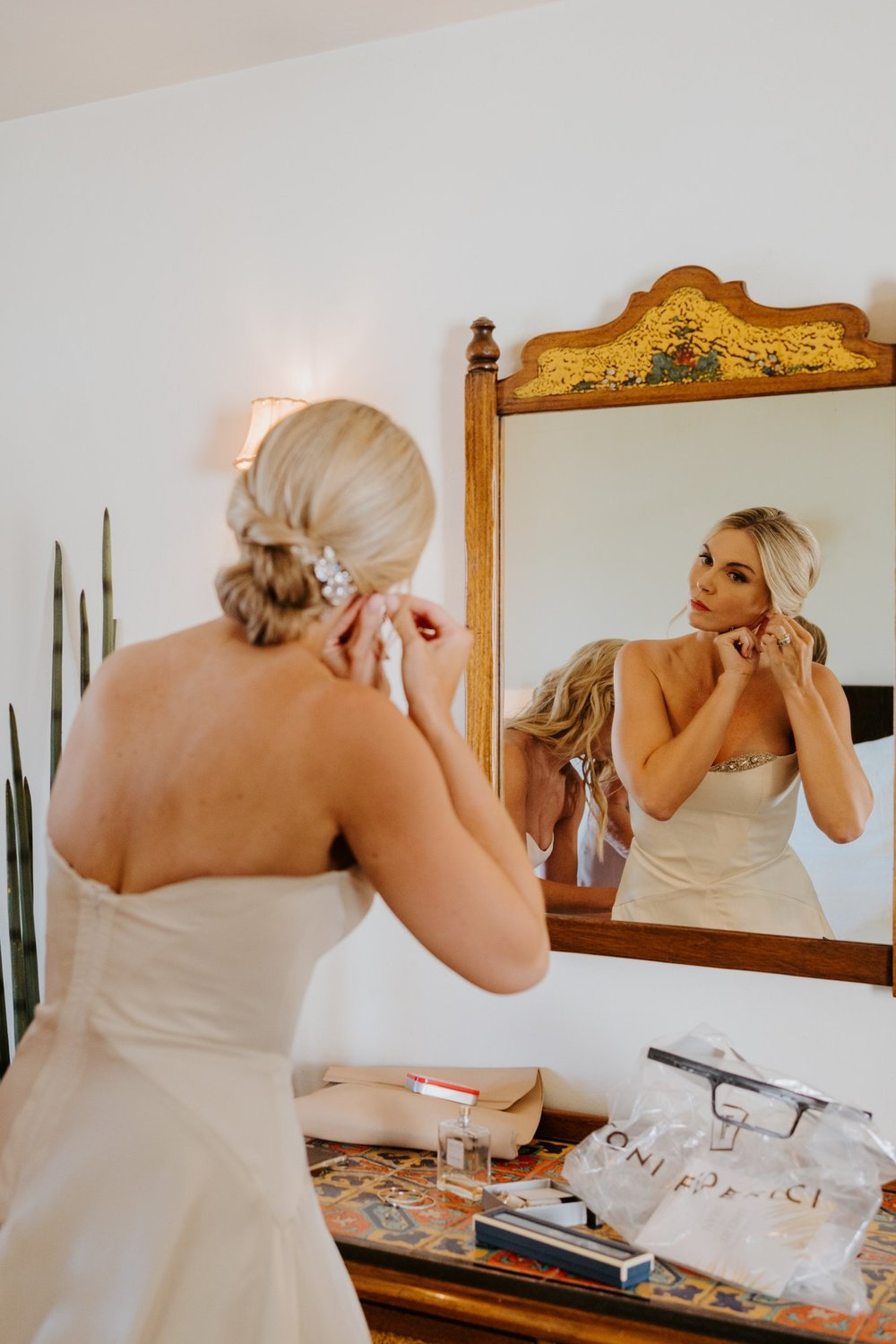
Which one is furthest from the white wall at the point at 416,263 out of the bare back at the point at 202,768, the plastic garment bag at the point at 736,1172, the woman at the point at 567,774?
the bare back at the point at 202,768

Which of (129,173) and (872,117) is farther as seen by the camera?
(129,173)

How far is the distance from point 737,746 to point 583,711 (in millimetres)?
269

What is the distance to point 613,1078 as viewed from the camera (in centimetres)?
216

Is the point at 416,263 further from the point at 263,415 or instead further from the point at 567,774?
the point at 567,774

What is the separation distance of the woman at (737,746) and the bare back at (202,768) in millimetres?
983

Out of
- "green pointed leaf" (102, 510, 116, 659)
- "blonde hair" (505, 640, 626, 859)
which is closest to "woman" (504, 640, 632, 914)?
"blonde hair" (505, 640, 626, 859)

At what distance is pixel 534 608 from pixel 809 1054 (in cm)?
87

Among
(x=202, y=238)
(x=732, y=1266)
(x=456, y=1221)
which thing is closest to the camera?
(x=732, y=1266)

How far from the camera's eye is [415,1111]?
81.4 inches

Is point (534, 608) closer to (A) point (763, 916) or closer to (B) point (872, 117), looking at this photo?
(A) point (763, 916)

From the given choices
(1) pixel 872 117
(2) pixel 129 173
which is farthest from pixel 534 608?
(2) pixel 129 173

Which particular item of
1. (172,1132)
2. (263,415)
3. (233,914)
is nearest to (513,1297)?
(172,1132)

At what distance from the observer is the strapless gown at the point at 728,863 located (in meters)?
1.99

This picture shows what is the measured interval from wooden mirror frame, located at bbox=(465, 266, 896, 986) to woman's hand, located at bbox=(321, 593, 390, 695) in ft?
3.10
